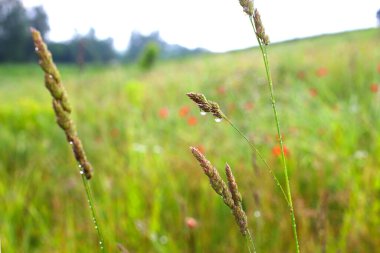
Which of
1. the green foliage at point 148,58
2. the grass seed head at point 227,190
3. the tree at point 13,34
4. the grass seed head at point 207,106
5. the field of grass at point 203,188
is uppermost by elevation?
the tree at point 13,34

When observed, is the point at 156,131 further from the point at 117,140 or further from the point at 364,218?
the point at 364,218

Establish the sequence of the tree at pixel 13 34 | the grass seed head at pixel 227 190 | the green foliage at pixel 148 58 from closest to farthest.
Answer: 1. the grass seed head at pixel 227 190
2. the green foliage at pixel 148 58
3. the tree at pixel 13 34

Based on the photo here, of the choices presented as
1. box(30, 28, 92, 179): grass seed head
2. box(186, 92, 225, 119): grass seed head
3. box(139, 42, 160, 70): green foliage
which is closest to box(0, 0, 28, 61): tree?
box(139, 42, 160, 70): green foliage

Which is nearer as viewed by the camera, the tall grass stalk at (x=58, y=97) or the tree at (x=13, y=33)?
the tall grass stalk at (x=58, y=97)

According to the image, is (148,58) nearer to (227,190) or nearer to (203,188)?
(203,188)

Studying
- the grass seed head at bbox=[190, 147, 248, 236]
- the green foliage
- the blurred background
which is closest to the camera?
the grass seed head at bbox=[190, 147, 248, 236]

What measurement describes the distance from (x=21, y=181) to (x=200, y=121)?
6.06ft

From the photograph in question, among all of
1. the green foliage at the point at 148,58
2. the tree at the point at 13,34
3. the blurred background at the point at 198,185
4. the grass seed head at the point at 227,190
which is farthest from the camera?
the tree at the point at 13,34

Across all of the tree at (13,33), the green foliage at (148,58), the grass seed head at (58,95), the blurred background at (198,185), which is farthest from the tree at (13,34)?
the grass seed head at (58,95)

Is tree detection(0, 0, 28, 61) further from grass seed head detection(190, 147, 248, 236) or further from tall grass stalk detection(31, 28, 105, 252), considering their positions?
grass seed head detection(190, 147, 248, 236)

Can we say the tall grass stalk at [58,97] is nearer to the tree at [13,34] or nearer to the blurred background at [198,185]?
the blurred background at [198,185]

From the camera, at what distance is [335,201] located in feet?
6.79

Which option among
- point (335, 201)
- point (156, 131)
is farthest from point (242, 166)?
point (156, 131)

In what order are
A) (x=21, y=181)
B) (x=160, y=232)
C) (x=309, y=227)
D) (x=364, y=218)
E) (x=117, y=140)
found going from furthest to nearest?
(x=117, y=140) → (x=21, y=181) → (x=160, y=232) → (x=309, y=227) → (x=364, y=218)
